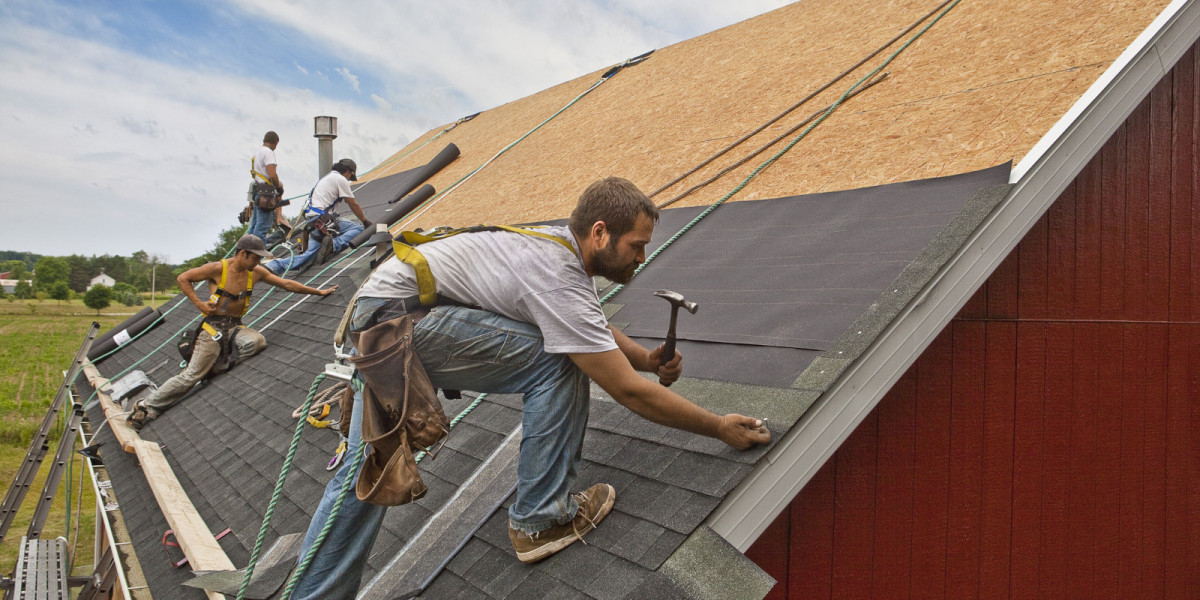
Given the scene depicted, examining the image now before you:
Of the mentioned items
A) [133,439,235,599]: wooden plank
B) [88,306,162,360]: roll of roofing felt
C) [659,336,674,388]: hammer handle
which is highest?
[659,336,674,388]: hammer handle

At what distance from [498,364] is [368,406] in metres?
0.39

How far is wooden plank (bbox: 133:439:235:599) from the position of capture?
3.65 m

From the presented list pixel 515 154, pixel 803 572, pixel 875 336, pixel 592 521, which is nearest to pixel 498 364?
pixel 592 521

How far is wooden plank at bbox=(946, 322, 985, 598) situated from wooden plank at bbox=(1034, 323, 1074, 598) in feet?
1.56

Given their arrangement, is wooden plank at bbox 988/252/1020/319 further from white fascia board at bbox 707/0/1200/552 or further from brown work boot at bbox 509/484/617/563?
brown work boot at bbox 509/484/617/563

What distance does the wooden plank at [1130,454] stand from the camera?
13.5 ft

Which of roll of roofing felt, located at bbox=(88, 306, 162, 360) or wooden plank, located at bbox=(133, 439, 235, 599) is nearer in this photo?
wooden plank, located at bbox=(133, 439, 235, 599)

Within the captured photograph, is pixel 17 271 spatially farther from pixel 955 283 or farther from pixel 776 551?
pixel 955 283

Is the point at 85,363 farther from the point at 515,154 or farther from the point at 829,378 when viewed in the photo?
the point at 829,378

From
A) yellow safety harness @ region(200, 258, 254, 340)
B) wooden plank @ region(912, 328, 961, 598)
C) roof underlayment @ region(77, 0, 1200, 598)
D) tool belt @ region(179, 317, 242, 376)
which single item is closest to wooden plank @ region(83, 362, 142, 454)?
roof underlayment @ region(77, 0, 1200, 598)

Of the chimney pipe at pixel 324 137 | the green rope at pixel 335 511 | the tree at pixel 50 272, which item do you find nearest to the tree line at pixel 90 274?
the tree at pixel 50 272

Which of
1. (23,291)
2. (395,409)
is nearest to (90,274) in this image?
(23,291)

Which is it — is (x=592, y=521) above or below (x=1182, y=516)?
above

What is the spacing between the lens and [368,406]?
232cm
